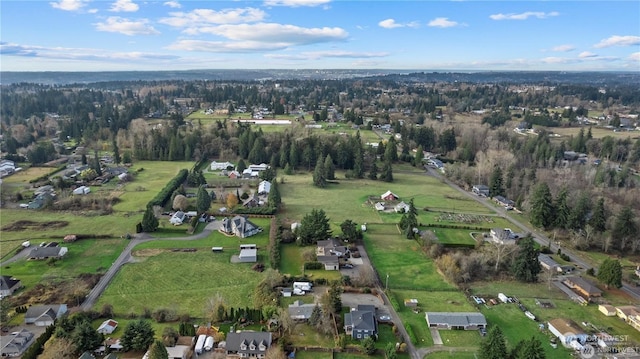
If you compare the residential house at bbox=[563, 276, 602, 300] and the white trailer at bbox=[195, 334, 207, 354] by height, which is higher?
the white trailer at bbox=[195, 334, 207, 354]

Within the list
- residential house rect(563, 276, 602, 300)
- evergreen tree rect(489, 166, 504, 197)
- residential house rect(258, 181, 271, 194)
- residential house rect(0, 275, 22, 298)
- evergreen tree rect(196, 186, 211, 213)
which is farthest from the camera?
evergreen tree rect(489, 166, 504, 197)

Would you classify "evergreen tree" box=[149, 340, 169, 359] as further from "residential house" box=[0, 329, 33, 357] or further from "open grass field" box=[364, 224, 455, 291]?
"open grass field" box=[364, 224, 455, 291]

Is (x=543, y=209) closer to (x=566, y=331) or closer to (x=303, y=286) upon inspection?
(x=566, y=331)

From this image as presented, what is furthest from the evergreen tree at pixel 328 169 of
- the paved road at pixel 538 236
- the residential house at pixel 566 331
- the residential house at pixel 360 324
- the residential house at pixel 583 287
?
the residential house at pixel 566 331

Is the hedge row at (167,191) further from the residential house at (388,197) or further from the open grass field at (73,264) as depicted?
the residential house at (388,197)

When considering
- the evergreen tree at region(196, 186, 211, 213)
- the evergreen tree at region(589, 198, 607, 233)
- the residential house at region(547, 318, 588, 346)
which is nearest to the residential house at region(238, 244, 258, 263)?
the evergreen tree at region(196, 186, 211, 213)

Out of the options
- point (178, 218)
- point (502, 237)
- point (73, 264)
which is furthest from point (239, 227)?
point (502, 237)

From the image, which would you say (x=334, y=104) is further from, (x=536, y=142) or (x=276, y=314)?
(x=276, y=314)
